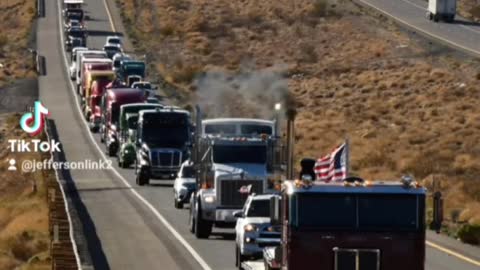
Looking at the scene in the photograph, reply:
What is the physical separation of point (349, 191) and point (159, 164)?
124 feet

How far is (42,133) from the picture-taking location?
84.1 metres

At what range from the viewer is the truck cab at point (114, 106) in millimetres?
72312

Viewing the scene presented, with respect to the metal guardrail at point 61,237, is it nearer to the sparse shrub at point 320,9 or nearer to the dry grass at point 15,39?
the dry grass at point 15,39

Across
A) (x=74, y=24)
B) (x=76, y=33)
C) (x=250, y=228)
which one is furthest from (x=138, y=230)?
(x=74, y=24)

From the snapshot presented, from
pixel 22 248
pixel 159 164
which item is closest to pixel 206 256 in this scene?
pixel 22 248

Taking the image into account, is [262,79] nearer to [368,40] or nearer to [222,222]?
[222,222]

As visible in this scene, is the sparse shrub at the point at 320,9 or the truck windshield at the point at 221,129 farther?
the sparse shrub at the point at 320,9

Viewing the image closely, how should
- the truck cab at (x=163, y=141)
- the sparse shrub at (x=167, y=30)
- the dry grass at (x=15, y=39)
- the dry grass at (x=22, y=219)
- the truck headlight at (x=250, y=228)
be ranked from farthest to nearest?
the sparse shrub at (x=167, y=30)
the dry grass at (x=15, y=39)
the truck cab at (x=163, y=141)
the dry grass at (x=22, y=219)
the truck headlight at (x=250, y=228)

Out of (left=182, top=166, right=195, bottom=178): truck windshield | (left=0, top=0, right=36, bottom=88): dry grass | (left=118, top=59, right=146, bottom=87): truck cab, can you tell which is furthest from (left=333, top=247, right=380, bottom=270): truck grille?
(left=0, top=0, right=36, bottom=88): dry grass

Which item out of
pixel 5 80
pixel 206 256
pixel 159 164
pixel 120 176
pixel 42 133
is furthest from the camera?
pixel 5 80

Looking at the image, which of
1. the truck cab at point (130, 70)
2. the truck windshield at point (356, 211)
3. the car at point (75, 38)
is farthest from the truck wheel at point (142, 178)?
the car at point (75, 38)

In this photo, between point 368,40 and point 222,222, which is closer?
point 222,222

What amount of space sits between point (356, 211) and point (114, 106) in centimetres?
5050

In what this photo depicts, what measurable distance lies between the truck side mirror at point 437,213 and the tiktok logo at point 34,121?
48416 mm
